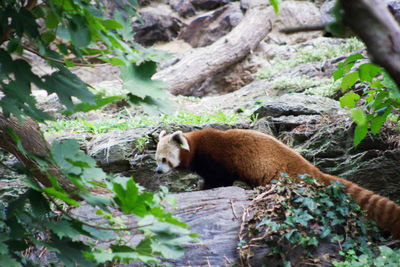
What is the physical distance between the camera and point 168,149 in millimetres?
4422

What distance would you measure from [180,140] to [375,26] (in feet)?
11.9

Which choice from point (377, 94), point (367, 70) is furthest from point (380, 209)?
point (367, 70)

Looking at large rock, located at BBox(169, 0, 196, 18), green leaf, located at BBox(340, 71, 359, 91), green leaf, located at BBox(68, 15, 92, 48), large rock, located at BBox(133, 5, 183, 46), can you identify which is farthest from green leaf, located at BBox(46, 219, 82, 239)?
large rock, located at BBox(169, 0, 196, 18)

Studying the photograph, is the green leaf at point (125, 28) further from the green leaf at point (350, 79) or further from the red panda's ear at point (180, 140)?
the red panda's ear at point (180, 140)

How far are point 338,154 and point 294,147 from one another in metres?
0.58

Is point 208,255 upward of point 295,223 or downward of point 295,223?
downward

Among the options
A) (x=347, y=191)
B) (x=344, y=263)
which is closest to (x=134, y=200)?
(x=344, y=263)

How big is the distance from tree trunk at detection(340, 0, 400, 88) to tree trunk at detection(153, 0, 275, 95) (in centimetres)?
734

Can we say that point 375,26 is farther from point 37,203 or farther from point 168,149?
point 168,149

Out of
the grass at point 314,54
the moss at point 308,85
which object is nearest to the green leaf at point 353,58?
the moss at point 308,85

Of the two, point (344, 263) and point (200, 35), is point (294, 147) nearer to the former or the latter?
point (344, 263)

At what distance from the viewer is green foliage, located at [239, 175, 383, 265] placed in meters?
2.44

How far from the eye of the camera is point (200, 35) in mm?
10727

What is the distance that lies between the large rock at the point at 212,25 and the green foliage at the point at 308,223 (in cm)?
844
